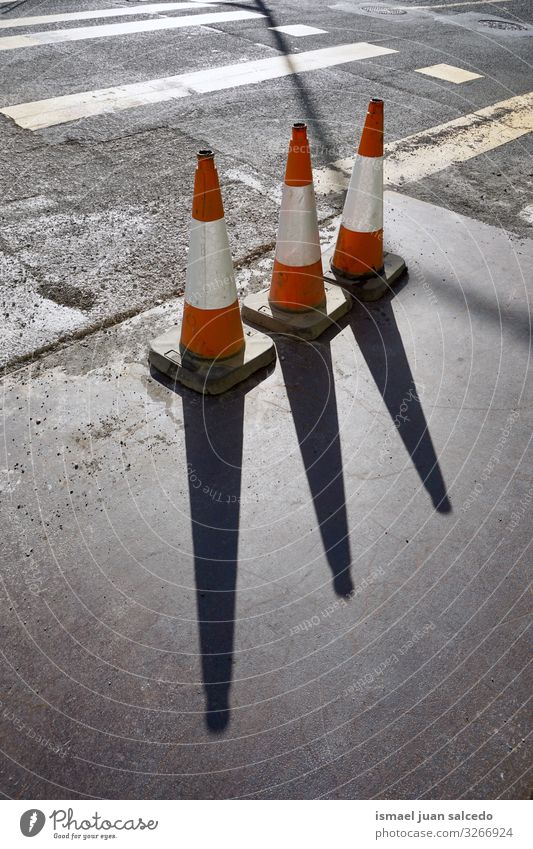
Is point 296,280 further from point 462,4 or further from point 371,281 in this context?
point 462,4

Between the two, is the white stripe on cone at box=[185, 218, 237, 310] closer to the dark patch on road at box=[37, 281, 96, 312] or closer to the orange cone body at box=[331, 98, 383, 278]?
the dark patch on road at box=[37, 281, 96, 312]

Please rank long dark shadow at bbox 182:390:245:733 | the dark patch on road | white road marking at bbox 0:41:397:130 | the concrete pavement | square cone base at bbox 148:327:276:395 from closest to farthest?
1. the concrete pavement
2. long dark shadow at bbox 182:390:245:733
3. square cone base at bbox 148:327:276:395
4. the dark patch on road
5. white road marking at bbox 0:41:397:130

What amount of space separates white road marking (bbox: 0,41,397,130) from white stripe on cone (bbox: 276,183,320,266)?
3834 millimetres

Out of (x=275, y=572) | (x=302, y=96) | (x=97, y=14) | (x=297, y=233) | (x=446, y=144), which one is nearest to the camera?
(x=275, y=572)

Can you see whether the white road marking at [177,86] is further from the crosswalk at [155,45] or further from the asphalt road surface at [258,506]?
the asphalt road surface at [258,506]

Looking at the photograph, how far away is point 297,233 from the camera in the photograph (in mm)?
4141

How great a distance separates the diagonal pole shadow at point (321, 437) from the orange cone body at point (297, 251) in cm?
28

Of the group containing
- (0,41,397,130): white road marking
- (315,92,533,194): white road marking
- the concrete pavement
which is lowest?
the concrete pavement

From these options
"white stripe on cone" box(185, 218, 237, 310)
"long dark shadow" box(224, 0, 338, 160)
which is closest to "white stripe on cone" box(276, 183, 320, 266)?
"white stripe on cone" box(185, 218, 237, 310)

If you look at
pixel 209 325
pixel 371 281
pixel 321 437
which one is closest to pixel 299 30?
pixel 371 281

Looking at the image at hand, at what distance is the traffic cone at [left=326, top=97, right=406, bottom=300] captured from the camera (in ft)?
14.6

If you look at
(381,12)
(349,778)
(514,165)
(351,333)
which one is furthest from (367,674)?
(381,12)

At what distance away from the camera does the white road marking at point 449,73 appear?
8.97 meters

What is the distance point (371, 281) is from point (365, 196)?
0.55m
